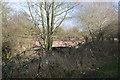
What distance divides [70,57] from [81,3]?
5.06 m

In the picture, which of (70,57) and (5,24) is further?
(5,24)

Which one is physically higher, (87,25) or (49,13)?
(49,13)

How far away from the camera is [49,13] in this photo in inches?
289

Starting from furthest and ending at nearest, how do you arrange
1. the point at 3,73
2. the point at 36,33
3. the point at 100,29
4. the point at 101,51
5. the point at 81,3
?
1. the point at 100,29
2. the point at 81,3
3. the point at 36,33
4. the point at 101,51
5. the point at 3,73

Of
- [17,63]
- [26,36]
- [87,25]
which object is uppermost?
[87,25]

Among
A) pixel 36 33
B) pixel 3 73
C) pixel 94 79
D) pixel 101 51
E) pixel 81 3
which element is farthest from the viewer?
pixel 81 3

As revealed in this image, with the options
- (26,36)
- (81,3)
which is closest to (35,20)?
(26,36)

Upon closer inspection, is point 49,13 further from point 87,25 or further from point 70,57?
point 70,57

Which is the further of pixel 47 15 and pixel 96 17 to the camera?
pixel 96 17

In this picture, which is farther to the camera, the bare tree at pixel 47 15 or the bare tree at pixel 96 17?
the bare tree at pixel 96 17

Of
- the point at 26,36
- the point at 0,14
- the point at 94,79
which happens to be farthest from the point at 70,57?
the point at 0,14

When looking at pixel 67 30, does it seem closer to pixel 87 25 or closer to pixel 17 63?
pixel 87 25

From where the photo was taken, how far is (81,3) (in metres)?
7.59

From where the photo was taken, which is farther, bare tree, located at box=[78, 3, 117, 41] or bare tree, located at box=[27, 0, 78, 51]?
bare tree, located at box=[78, 3, 117, 41]
